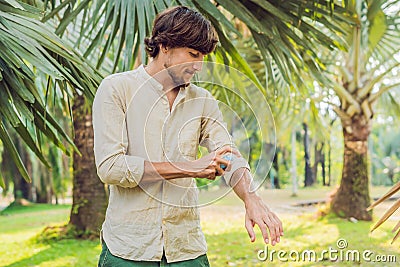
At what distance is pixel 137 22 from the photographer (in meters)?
3.03

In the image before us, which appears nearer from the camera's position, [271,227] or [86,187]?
[271,227]

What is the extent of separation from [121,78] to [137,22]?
1.47 metres

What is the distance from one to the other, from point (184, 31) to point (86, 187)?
5.87 metres

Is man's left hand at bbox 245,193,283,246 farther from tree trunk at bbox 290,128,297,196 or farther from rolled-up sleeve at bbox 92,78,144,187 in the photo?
tree trunk at bbox 290,128,297,196

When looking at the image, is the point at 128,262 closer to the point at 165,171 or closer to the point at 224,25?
the point at 165,171

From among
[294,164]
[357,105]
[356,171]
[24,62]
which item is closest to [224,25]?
[24,62]

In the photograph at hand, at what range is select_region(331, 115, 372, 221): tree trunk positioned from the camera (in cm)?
852

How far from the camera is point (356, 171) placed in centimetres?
857

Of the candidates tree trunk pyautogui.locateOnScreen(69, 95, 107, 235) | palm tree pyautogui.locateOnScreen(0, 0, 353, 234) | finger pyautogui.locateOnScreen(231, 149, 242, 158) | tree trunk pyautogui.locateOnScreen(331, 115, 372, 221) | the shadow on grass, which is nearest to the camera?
finger pyautogui.locateOnScreen(231, 149, 242, 158)

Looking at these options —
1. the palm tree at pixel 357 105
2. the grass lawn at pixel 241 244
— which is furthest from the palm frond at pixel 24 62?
the palm tree at pixel 357 105

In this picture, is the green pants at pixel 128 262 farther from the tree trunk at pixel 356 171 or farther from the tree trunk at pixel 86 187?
the tree trunk at pixel 356 171

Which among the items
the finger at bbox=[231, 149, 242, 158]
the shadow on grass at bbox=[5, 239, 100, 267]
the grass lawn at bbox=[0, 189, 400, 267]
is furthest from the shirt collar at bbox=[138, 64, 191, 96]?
the shadow on grass at bbox=[5, 239, 100, 267]

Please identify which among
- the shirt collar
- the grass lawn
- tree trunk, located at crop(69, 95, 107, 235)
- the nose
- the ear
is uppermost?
the ear

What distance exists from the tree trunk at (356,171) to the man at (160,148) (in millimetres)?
7175
